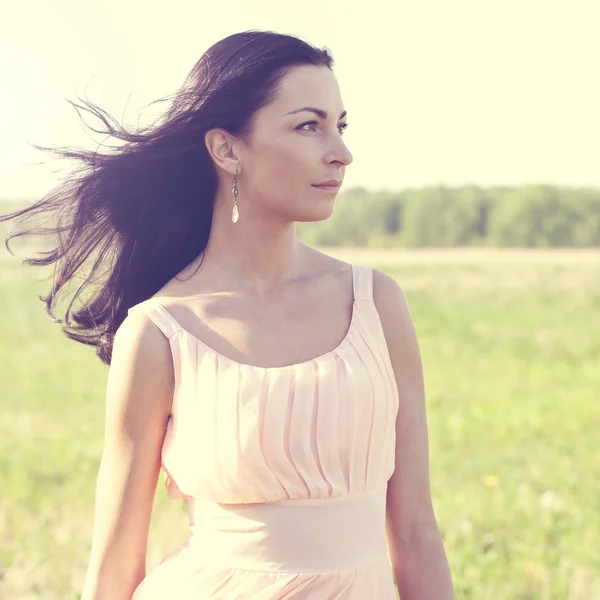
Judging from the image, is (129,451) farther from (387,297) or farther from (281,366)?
(387,297)

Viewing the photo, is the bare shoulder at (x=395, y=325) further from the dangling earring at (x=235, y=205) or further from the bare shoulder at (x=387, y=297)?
the dangling earring at (x=235, y=205)

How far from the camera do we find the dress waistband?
2307 mm

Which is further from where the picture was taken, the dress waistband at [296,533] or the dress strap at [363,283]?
the dress strap at [363,283]

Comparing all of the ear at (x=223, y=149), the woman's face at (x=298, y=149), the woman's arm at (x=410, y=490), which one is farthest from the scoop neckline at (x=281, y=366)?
the ear at (x=223, y=149)

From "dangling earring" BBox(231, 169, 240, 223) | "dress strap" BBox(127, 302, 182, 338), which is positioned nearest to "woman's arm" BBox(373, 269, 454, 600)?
"dangling earring" BBox(231, 169, 240, 223)

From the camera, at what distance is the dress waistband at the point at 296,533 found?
2307mm

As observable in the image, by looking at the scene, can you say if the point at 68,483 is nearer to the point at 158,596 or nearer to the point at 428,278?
the point at 158,596

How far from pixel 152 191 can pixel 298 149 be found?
22.8 inches

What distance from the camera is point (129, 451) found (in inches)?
93.0

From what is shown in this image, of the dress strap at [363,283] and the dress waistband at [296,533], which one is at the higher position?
the dress strap at [363,283]

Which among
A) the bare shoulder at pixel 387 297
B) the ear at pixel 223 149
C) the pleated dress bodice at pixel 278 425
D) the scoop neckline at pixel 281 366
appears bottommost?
the pleated dress bodice at pixel 278 425

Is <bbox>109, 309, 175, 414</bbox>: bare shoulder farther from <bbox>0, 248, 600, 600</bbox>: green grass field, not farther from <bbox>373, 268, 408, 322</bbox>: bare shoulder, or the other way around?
<bbox>0, 248, 600, 600</bbox>: green grass field

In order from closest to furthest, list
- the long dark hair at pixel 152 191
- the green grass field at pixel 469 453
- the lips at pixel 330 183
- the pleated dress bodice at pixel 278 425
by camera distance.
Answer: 1. the pleated dress bodice at pixel 278 425
2. the lips at pixel 330 183
3. the long dark hair at pixel 152 191
4. the green grass field at pixel 469 453

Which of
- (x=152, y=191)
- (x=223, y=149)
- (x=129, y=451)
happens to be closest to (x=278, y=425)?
(x=129, y=451)
